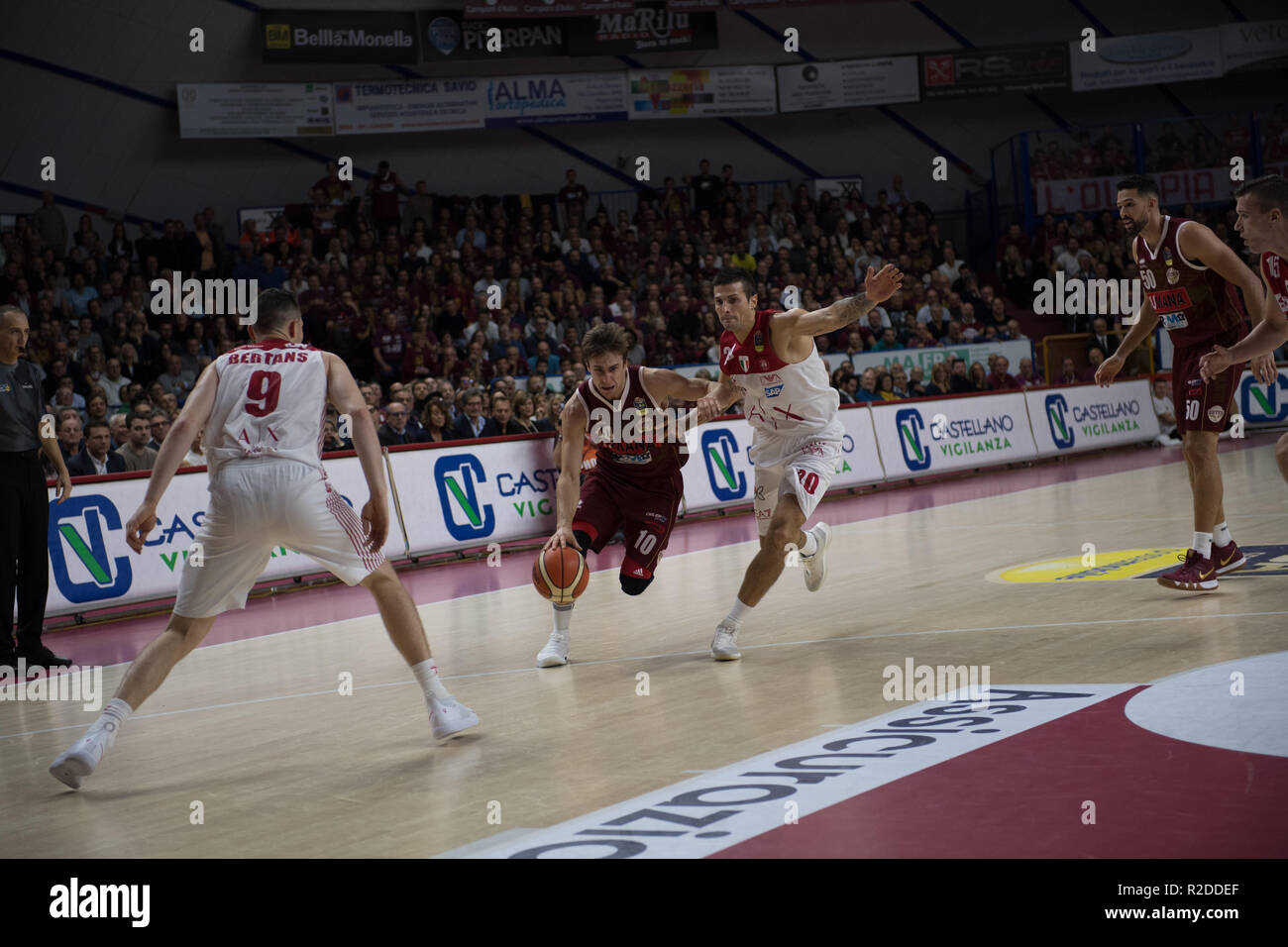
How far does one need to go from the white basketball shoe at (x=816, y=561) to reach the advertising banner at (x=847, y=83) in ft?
71.2

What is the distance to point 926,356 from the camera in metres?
22.4

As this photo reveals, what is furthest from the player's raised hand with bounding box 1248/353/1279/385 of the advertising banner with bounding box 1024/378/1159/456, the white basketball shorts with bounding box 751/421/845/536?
the advertising banner with bounding box 1024/378/1159/456

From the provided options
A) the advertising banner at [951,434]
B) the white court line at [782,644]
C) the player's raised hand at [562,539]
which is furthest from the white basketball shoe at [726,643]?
the advertising banner at [951,434]

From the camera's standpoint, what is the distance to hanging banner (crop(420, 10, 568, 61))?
2519 cm

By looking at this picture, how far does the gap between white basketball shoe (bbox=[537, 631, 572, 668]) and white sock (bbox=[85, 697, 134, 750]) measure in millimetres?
2374

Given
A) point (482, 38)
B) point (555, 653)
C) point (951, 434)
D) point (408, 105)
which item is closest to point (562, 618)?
point (555, 653)

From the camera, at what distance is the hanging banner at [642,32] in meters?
26.1

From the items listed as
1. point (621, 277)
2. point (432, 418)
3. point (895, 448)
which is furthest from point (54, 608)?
point (621, 277)

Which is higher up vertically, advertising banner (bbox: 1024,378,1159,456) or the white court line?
advertising banner (bbox: 1024,378,1159,456)

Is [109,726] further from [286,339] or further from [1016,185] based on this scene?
[1016,185]

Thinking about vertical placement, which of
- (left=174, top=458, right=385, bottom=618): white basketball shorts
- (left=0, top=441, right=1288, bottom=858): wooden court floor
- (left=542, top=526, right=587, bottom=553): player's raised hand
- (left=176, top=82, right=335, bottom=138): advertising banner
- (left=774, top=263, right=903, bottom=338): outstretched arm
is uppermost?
(left=176, top=82, right=335, bottom=138): advertising banner

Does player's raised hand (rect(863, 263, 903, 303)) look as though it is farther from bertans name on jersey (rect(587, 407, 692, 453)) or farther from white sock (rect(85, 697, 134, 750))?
white sock (rect(85, 697, 134, 750))

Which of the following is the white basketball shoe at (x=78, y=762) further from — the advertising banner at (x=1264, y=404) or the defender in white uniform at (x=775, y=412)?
the advertising banner at (x=1264, y=404)

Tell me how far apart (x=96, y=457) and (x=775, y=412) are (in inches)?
290
